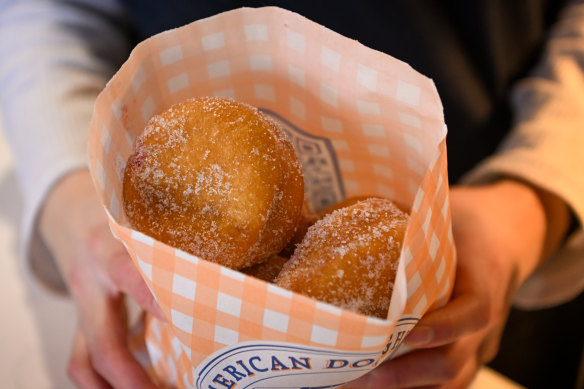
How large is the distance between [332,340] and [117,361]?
1.05 feet

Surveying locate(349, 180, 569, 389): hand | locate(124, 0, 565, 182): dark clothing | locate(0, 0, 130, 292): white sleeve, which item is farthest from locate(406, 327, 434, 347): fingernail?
locate(0, 0, 130, 292): white sleeve

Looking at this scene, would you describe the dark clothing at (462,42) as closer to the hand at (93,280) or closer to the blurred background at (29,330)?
the hand at (93,280)

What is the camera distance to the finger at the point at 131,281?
1.43 ft

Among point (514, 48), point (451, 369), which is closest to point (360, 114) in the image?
point (451, 369)

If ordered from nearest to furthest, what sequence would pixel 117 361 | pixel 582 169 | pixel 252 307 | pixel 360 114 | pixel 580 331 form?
pixel 252 307
pixel 360 114
pixel 117 361
pixel 582 169
pixel 580 331

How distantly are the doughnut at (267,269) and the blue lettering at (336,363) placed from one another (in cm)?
8

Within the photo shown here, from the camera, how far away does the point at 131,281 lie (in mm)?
485

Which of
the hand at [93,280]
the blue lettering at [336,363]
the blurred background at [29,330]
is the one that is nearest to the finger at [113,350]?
the hand at [93,280]

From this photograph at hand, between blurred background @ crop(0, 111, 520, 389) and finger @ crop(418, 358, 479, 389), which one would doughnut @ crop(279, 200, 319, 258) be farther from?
blurred background @ crop(0, 111, 520, 389)

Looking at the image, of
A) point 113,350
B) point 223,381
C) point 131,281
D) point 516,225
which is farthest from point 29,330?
point 516,225

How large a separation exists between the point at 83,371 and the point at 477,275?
467 mm

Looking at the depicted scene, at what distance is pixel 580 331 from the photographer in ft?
3.87

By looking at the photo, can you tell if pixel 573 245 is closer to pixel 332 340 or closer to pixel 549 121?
pixel 549 121

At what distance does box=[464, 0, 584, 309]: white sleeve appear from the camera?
28.5 inches
